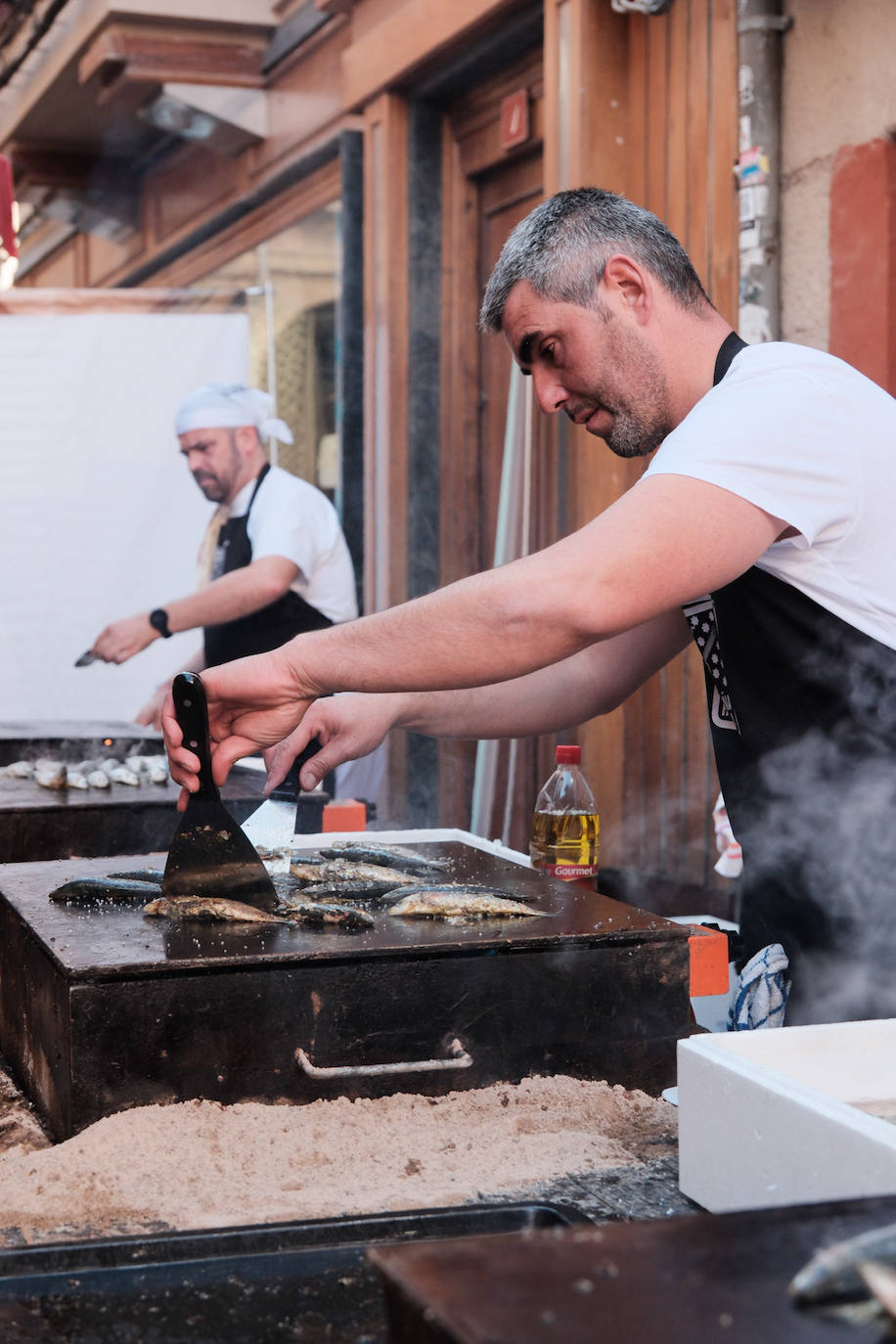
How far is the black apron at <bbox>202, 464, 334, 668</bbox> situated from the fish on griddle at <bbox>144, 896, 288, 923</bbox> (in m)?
3.68

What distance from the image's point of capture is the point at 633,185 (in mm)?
4344

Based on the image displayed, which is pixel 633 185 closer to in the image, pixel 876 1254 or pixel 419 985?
pixel 419 985

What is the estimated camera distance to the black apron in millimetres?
5484

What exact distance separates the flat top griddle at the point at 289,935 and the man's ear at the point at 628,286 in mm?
804

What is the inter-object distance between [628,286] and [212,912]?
Result: 3.31ft

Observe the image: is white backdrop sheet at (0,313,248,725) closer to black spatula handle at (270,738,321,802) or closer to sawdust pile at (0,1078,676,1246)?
black spatula handle at (270,738,321,802)

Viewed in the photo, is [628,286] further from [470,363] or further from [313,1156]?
[470,363]

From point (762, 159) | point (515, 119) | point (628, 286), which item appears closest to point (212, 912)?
point (628, 286)

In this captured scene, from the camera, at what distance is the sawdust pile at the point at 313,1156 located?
4.01 feet

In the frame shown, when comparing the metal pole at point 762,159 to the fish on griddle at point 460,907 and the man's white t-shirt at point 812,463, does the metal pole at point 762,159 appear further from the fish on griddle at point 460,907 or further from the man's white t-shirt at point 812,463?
the fish on griddle at point 460,907

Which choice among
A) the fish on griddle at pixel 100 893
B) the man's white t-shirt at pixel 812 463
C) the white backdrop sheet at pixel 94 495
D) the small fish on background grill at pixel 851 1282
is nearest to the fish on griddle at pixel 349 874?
the fish on griddle at pixel 100 893

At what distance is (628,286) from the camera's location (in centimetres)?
193

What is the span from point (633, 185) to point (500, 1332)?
13.6ft

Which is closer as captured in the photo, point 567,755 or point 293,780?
point 293,780
